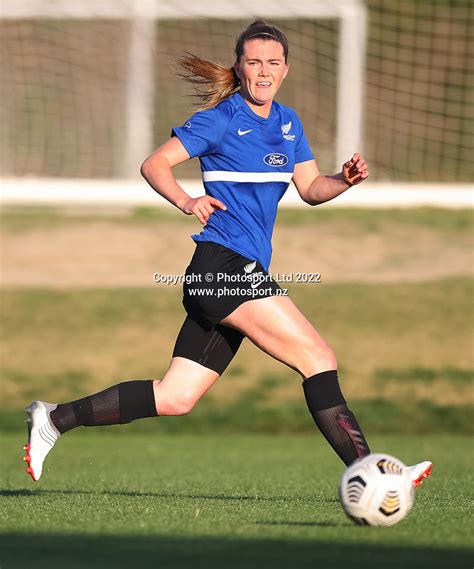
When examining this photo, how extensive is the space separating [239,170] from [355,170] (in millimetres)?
637

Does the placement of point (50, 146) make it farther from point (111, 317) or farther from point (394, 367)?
point (394, 367)

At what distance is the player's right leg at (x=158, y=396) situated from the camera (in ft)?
21.3

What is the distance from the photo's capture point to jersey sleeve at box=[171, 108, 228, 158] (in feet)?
20.8

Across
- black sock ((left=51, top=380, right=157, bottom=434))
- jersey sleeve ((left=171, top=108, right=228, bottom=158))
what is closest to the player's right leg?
black sock ((left=51, top=380, right=157, bottom=434))

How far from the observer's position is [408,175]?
18.8 m

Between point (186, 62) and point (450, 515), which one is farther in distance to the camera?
point (186, 62)

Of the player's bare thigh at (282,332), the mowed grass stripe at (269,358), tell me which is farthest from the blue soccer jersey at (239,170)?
the mowed grass stripe at (269,358)

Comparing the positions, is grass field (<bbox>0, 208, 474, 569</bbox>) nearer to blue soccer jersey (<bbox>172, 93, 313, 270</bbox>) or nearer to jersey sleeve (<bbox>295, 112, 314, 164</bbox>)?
blue soccer jersey (<bbox>172, 93, 313, 270</bbox>)

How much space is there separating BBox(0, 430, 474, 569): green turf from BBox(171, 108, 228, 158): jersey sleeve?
1.79m

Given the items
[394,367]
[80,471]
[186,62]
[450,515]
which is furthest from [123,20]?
[450,515]

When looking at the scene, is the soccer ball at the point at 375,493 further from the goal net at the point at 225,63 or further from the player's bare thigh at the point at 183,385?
the goal net at the point at 225,63

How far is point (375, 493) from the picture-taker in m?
5.42

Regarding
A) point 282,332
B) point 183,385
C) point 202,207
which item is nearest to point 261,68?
point 202,207

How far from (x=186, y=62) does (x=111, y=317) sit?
9.12 m
